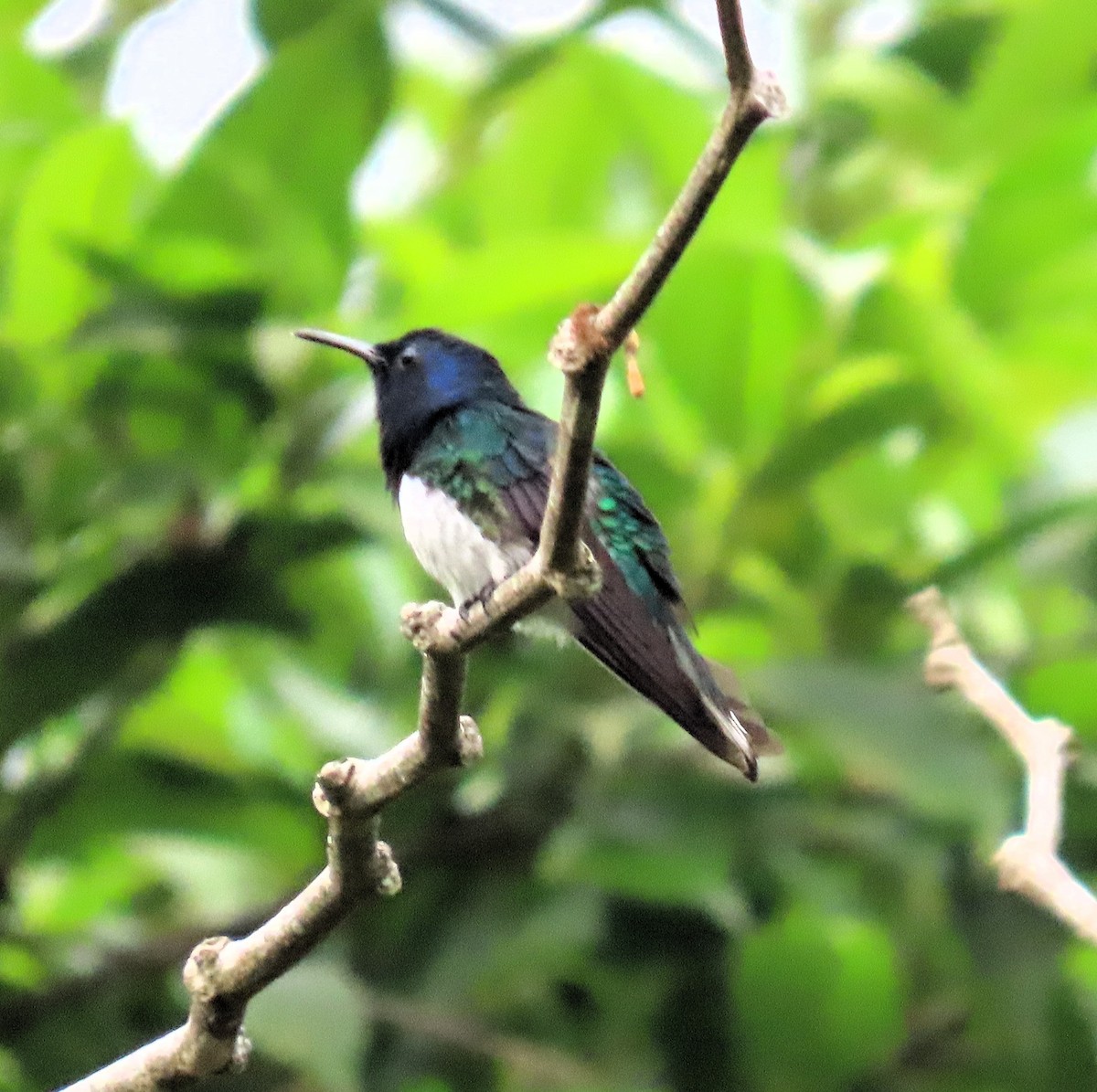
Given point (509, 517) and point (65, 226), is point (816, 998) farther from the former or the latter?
point (65, 226)

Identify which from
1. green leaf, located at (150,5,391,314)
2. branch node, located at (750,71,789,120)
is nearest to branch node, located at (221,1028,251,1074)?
branch node, located at (750,71,789,120)

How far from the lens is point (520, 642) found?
2.17 m

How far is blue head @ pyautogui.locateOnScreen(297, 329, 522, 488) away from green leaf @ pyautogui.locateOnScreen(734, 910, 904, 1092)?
0.68m

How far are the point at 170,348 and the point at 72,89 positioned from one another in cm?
53

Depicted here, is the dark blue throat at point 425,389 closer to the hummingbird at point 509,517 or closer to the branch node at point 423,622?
the hummingbird at point 509,517

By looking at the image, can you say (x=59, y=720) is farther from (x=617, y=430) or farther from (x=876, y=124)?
(x=876, y=124)

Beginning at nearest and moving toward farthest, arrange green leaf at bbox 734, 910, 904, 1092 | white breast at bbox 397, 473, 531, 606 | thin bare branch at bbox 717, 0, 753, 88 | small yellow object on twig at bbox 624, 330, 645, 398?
thin bare branch at bbox 717, 0, 753, 88
small yellow object on twig at bbox 624, 330, 645, 398
white breast at bbox 397, 473, 531, 606
green leaf at bbox 734, 910, 904, 1092

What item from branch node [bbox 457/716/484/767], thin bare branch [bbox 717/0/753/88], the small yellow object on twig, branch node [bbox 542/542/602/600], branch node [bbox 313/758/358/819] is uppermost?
thin bare branch [bbox 717/0/753/88]

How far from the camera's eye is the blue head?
1.81m

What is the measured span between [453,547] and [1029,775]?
0.57 meters

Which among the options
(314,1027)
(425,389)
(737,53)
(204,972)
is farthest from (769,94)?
(314,1027)

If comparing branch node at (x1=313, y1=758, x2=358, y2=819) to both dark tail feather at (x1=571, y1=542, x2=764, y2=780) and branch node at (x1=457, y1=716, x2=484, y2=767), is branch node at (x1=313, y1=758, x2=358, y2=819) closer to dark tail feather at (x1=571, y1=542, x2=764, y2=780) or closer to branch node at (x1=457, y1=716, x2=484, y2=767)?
branch node at (x1=457, y1=716, x2=484, y2=767)

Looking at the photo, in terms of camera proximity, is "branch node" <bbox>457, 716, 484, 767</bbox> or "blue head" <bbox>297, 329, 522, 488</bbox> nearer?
"branch node" <bbox>457, 716, 484, 767</bbox>

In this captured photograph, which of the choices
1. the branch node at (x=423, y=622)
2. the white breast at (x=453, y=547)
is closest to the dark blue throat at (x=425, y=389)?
the white breast at (x=453, y=547)
